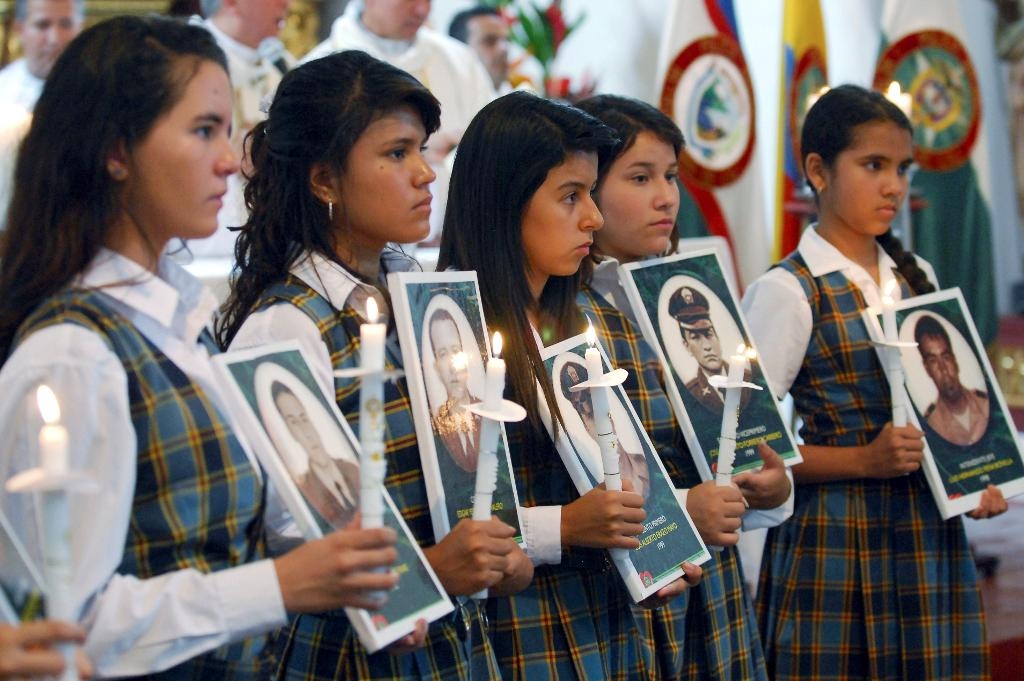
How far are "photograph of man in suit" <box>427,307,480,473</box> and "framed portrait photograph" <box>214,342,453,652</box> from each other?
0.17m

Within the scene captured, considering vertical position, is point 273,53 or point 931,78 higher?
point 273,53

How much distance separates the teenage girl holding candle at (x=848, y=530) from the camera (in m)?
2.57

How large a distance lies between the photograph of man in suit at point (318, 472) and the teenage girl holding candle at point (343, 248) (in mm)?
179

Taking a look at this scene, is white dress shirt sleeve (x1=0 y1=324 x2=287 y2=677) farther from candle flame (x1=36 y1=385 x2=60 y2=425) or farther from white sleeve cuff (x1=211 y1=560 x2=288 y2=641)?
candle flame (x1=36 y1=385 x2=60 y2=425)

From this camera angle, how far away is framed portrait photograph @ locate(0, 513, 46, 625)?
1301 millimetres

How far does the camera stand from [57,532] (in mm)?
1176

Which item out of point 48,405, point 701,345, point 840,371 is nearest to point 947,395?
point 840,371

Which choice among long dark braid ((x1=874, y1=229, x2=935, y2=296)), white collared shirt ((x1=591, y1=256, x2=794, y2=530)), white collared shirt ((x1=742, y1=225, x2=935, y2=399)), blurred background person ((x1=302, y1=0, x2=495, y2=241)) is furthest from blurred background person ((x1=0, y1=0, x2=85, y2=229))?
long dark braid ((x1=874, y1=229, x2=935, y2=296))

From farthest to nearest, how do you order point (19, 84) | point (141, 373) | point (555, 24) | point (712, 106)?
point (555, 24) → point (712, 106) → point (19, 84) → point (141, 373)

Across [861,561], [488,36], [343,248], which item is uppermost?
Result: [488,36]

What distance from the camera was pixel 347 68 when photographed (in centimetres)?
199

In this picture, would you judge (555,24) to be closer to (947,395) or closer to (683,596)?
(947,395)

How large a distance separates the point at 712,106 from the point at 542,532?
3.94m

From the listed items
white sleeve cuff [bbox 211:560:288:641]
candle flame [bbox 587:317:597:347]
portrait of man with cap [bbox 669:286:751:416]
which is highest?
candle flame [bbox 587:317:597:347]
